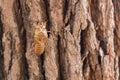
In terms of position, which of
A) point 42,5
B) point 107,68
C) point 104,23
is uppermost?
point 42,5

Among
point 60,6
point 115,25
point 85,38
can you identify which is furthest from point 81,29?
point 115,25

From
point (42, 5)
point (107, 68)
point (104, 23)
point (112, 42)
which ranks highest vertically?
point (42, 5)

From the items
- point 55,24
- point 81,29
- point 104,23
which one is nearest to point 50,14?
point 55,24

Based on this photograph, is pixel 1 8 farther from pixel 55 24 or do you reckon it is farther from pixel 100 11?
pixel 100 11

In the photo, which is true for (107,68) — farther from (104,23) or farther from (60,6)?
(60,6)

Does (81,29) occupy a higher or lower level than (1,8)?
lower

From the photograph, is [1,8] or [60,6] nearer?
[60,6]
